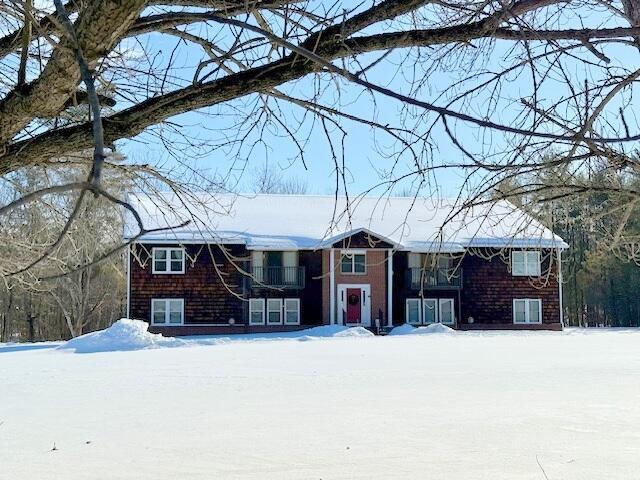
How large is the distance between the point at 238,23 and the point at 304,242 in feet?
96.0

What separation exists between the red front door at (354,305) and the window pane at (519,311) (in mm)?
Answer: 7567

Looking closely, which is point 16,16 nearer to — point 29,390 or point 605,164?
point 605,164

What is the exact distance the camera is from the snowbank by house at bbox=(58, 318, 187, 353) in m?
23.3

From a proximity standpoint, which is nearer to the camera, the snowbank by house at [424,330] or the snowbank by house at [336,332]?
the snowbank by house at [336,332]

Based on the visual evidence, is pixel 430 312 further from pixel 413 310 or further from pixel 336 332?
pixel 336 332

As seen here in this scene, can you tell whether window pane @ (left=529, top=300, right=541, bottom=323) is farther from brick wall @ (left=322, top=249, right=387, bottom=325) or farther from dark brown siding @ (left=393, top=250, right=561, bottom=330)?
brick wall @ (left=322, top=249, right=387, bottom=325)

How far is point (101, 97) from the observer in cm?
392

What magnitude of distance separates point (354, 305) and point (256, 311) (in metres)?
4.38

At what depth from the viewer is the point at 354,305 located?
1256 inches

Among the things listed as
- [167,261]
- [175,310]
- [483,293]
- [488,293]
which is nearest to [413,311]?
[483,293]

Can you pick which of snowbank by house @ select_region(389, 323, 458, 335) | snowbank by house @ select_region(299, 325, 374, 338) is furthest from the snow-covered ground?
snowbank by house @ select_region(389, 323, 458, 335)

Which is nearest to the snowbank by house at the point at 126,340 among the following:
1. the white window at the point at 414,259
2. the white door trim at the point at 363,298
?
the white door trim at the point at 363,298

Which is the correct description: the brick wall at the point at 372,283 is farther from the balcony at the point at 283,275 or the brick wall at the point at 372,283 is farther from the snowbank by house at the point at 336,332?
the snowbank by house at the point at 336,332

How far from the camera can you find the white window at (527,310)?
3381 cm
